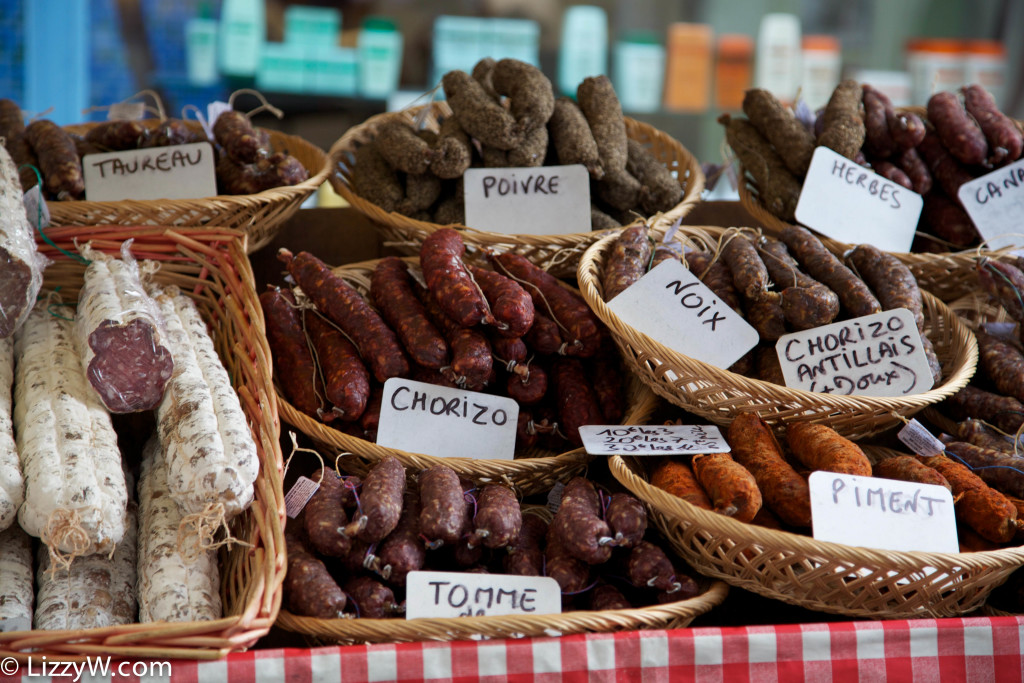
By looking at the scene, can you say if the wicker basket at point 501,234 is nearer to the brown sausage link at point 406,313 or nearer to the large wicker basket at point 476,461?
the brown sausage link at point 406,313

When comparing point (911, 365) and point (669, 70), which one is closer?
point (911, 365)

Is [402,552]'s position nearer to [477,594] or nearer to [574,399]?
[477,594]

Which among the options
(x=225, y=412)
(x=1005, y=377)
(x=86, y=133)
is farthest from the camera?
(x=86, y=133)

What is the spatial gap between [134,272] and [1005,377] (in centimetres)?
212

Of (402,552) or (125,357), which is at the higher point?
(125,357)

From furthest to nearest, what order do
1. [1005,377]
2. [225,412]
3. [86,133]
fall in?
[86,133]
[1005,377]
[225,412]

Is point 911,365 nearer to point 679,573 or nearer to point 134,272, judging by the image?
point 679,573

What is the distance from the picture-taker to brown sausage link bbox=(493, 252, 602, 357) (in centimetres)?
205

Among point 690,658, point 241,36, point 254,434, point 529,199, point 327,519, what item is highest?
point 241,36

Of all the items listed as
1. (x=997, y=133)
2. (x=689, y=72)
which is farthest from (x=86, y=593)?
(x=689, y=72)

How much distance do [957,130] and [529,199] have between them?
135 cm

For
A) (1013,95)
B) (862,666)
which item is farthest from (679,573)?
(1013,95)

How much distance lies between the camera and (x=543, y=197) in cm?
240

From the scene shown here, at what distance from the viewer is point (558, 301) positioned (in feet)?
6.87
